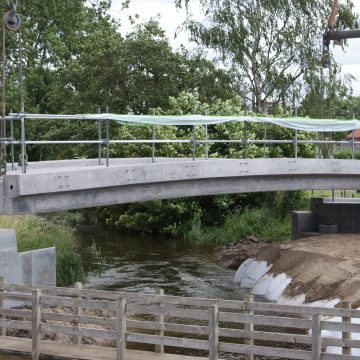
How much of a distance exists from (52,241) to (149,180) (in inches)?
271

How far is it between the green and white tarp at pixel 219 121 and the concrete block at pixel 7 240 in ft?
10.3

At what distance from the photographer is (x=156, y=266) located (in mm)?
32281

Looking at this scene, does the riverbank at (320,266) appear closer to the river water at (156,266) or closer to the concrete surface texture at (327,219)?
the concrete surface texture at (327,219)

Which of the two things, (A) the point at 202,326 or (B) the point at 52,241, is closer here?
(A) the point at 202,326

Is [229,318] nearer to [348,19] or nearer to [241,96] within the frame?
[241,96]

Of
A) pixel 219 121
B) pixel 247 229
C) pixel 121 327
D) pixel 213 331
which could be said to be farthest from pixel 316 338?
pixel 247 229

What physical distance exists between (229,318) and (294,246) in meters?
15.7

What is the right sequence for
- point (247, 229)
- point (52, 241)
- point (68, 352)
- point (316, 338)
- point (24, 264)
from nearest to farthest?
point (316, 338) < point (68, 352) < point (24, 264) < point (52, 241) < point (247, 229)

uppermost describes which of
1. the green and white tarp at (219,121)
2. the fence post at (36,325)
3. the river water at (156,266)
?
the green and white tarp at (219,121)

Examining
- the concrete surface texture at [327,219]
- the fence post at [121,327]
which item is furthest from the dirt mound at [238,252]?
the fence post at [121,327]

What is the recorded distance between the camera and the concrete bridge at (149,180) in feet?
61.0

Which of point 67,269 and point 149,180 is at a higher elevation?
point 149,180

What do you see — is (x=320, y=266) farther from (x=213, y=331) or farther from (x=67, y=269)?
(x=213, y=331)

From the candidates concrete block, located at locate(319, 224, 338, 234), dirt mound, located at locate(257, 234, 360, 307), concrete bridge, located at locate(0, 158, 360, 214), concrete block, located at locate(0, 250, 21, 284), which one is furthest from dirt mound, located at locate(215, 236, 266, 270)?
concrete block, located at locate(0, 250, 21, 284)
